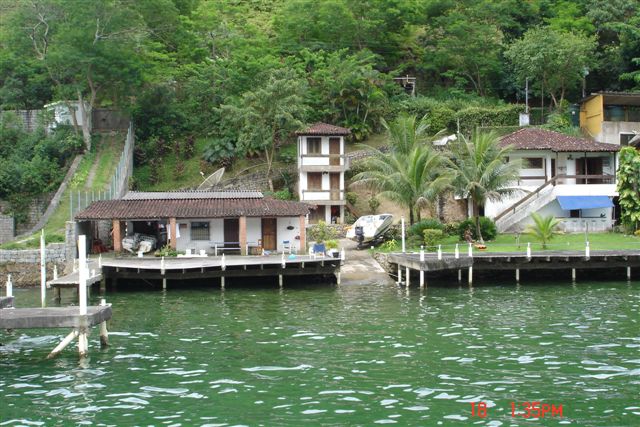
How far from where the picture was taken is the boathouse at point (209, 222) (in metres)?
39.6

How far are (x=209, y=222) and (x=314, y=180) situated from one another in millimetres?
12197

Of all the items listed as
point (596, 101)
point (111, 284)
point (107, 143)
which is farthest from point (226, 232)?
point (596, 101)

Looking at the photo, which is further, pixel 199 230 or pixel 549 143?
pixel 549 143

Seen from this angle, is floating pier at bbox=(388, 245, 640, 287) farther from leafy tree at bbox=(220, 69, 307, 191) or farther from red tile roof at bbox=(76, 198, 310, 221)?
leafy tree at bbox=(220, 69, 307, 191)

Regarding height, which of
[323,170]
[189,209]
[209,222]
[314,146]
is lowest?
[209,222]

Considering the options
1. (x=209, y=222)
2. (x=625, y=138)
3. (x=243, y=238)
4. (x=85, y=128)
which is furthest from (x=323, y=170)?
(x=625, y=138)

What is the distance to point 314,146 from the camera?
52438 mm

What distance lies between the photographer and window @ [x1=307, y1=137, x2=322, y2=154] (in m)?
52.4

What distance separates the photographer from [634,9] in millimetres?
69188

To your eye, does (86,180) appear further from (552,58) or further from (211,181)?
(552,58)

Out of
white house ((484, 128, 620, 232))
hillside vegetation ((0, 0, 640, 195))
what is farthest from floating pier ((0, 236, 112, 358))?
hillside vegetation ((0, 0, 640, 195))

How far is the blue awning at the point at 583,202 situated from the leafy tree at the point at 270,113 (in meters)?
19.3

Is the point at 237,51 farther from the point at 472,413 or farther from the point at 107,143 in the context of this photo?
the point at 472,413

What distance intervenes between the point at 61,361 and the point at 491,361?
12.1 metres
